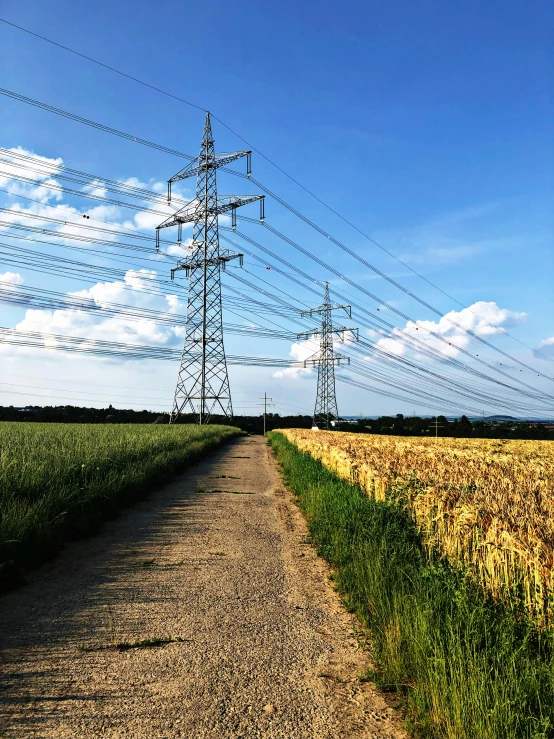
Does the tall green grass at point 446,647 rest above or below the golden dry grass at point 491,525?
below

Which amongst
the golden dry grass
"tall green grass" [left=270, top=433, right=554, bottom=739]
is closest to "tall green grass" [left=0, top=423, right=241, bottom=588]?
"tall green grass" [left=270, top=433, right=554, bottom=739]

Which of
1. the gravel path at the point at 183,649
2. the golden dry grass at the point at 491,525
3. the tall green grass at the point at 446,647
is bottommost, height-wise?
the gravel path at the point at 183,649

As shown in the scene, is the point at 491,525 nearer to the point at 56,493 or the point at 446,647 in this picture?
the point at 446,647

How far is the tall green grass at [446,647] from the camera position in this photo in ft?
10.3

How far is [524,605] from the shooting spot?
164 inches

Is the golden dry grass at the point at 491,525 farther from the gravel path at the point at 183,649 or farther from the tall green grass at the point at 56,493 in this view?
the tall green grass at the point at 56,493

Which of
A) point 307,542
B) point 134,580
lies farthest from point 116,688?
point 307,542

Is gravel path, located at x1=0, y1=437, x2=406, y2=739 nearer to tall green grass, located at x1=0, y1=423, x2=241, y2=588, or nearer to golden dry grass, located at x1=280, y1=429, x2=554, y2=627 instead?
tall green grass, located at x1=0, y1=423, x2=241, y2=588

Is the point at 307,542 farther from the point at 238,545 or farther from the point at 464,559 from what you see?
the point at 464,559

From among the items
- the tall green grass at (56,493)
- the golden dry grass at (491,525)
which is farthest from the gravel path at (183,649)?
the golden dry grass at (491,525)

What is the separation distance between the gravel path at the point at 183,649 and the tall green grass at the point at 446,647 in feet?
0.91

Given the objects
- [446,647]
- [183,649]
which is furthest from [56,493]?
[446,647]

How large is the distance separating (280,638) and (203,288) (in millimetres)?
39721

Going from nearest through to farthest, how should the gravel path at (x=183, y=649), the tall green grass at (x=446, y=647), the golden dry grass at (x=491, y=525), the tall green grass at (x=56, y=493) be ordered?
the tall green grass at (x=446, y=647) < the gravel path at (x=183, y=649) < the golden dry grass at (x=491, y=525) < the tall green grass at (x=56, y=493)
